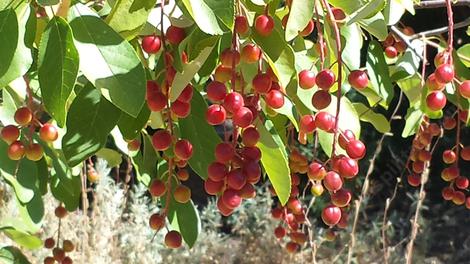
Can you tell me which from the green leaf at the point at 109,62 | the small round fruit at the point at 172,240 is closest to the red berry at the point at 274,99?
the green leaf at the point at 109,62

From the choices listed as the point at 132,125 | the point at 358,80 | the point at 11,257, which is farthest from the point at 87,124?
the point at 11,257

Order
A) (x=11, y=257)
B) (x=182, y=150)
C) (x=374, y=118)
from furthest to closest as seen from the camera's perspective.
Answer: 1. (x=11, y=257)
2. (x=374, y=118)
3. (x=182, y=150)

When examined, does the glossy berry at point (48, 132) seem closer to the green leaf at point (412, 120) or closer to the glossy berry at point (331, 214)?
the glossy berry at point (331, 214)

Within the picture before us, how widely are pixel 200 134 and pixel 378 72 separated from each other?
1.11ft

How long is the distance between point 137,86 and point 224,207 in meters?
0.13

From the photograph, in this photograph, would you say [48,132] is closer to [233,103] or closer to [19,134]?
[19,134]

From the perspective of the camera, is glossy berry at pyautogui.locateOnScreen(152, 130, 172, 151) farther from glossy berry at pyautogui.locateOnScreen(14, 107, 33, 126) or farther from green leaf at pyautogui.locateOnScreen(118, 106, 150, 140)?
glossy berry at pyautogui.locateOnScreen(14, 107, 33, 126)

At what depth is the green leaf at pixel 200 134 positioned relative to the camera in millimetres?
845

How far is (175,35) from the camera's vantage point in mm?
758

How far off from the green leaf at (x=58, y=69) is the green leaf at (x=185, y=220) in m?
0.38

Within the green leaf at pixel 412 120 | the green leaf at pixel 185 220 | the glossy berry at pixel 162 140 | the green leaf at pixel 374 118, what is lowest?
the green leaf at pixel 412 120

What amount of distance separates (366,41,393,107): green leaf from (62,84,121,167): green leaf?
0.42 m

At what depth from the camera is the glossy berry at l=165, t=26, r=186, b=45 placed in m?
0.76

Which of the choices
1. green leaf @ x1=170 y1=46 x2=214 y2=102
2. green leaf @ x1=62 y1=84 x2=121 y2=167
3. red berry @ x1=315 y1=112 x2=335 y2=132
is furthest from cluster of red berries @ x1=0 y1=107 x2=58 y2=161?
red berry @ x1=315 y1=112 x2=335 y2=132
